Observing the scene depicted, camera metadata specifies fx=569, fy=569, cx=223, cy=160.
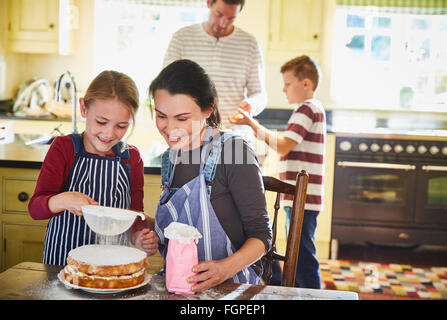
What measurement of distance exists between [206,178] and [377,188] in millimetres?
2375

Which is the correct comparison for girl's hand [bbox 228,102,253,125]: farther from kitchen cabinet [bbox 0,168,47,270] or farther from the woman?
the woman

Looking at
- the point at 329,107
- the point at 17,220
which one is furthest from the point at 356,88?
the point at 17,220

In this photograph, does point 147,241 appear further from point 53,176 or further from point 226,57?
point 226,57

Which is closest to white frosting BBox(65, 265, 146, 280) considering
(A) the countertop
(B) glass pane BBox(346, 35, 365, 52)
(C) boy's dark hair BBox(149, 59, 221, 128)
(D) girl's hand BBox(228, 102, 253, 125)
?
(C) boy's dark hair BBox(149, 59, 221, 128)

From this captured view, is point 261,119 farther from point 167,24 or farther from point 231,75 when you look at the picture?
point 231,75

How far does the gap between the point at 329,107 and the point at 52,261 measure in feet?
9.43

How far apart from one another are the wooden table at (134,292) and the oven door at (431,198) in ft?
8.24

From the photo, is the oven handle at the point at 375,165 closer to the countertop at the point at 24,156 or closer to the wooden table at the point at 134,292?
the countertop at the point at 24,156

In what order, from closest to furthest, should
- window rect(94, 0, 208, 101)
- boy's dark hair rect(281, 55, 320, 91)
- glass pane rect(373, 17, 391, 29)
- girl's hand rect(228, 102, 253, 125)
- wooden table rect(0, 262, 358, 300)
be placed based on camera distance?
wooden table rect(0, 262, 358, 300)
girl's hand rect(228, 102, 253, 125)
boy's dark hair rect(281, 55, 320, 91)
glass pane rect(373, 17, 391, 29)
window rect(94, 0, 208, 101)

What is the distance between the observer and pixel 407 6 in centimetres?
371

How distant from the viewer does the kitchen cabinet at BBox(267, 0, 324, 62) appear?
368 cm

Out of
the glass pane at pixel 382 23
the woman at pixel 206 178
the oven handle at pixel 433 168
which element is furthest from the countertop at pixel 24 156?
the glass pane at pixel 382 23

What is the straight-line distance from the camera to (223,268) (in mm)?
1109

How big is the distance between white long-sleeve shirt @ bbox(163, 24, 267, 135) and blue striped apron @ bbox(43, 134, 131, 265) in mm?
1265
